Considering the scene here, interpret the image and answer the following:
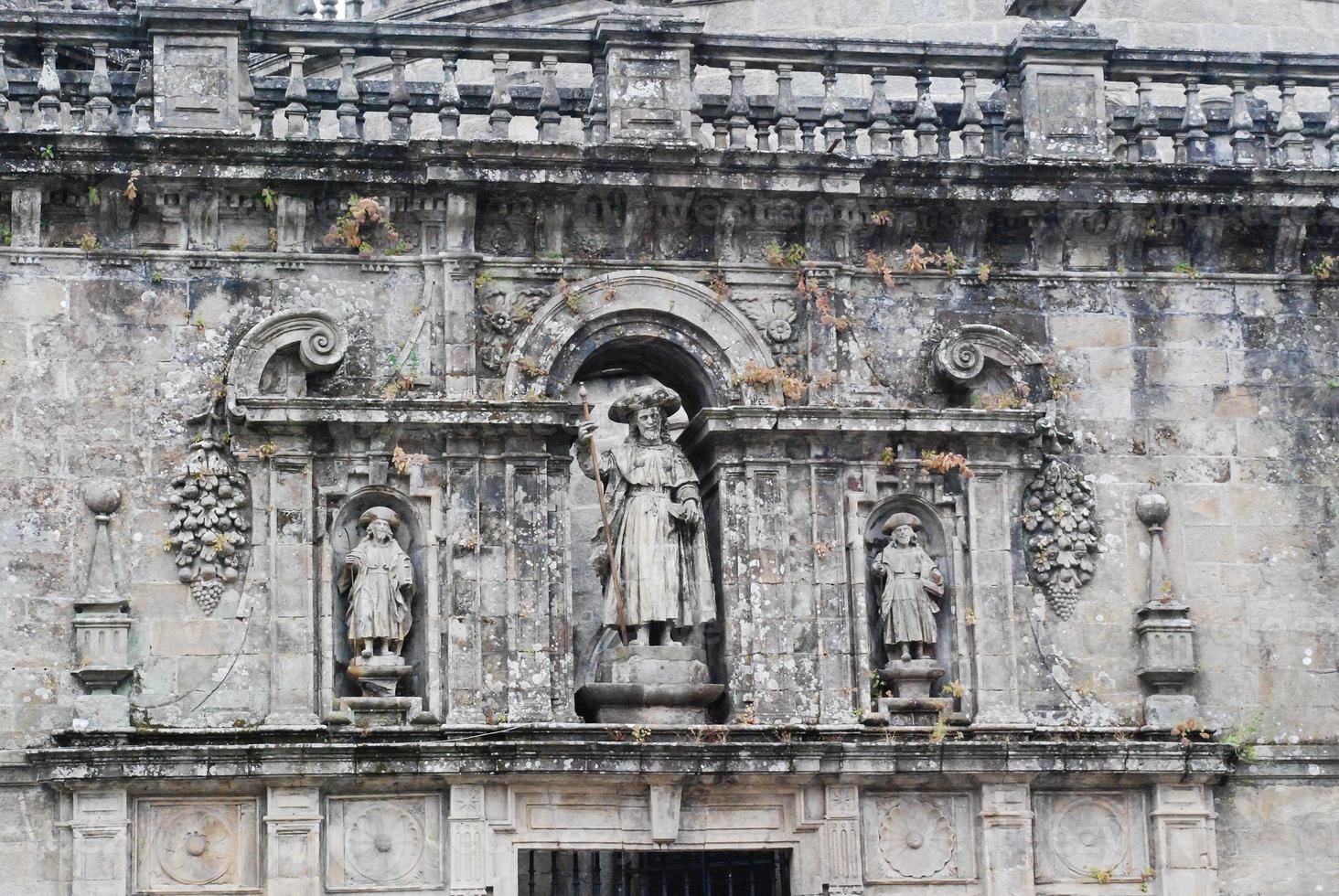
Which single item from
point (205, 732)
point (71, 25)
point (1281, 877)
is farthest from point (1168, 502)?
point (71, 25)

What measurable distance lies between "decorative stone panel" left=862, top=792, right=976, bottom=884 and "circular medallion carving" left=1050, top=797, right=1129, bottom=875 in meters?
0.59

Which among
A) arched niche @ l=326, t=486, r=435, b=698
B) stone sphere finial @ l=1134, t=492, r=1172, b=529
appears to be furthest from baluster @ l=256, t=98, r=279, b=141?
stone sphere finial @ l=1134, t=492, r=1172, b=529

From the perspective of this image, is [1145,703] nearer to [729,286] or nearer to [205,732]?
[729,286]

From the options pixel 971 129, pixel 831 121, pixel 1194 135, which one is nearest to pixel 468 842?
pixel 831 121

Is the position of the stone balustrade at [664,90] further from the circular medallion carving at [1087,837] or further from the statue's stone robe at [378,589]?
the circular medallion carving at [1087,837]

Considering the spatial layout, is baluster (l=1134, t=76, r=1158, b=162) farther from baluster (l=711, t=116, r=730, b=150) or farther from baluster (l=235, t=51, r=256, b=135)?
baluster (l=235, t=51, r=256, b=135)

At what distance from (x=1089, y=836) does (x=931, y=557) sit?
2.01m

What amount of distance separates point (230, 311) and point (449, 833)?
11.6ft

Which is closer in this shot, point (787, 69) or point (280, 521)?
point (280, 521)

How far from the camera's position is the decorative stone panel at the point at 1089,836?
1789 cm

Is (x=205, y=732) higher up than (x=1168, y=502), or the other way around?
(x=1168, y=502)

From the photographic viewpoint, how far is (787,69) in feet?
61.6

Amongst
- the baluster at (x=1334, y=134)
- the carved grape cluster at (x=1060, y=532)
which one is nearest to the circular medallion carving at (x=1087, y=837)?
the carved grape cluster at (x=1060, y=532)

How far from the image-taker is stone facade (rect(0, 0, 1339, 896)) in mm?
17234
